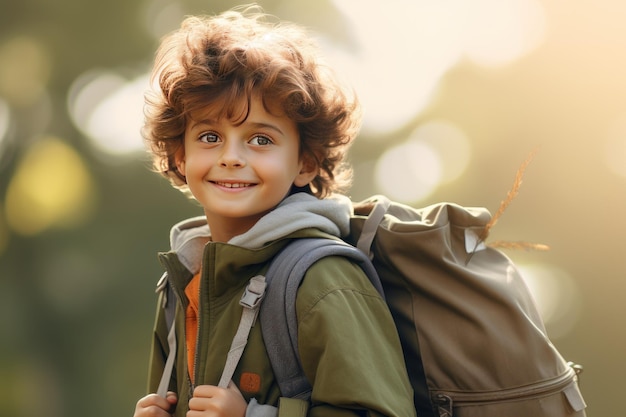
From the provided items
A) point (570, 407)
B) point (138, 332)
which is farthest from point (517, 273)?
point (138, 332)

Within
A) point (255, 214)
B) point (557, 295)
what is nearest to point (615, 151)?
point (557, 295)

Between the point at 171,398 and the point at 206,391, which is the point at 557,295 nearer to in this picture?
the point at 171,398

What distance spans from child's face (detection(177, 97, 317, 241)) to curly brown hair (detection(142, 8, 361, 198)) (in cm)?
4

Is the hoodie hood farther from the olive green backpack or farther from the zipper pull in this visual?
the zipper pull

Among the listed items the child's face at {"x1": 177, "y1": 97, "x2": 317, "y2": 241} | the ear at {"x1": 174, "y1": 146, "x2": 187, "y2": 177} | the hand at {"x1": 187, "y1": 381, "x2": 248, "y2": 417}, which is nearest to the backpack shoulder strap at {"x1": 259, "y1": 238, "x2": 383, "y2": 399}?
the hand at {"x1": 187, "y1": 381, "x2": 248, "y2": 417}

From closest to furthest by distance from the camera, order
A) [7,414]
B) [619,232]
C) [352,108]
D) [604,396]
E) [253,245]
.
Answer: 1. [253,245]
2. [352,108]
3. [604,396]
4. [619,232]
5. [7,414]

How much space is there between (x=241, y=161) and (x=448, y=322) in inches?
27.8

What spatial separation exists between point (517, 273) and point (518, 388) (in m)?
0.34

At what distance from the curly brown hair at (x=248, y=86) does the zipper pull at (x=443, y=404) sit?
32.9 inches

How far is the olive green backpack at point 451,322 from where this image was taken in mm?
1860

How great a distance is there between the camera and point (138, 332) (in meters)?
6.05

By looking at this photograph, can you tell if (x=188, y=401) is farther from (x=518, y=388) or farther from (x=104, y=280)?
(x=104, y=280)

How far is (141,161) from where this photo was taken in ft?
18.4

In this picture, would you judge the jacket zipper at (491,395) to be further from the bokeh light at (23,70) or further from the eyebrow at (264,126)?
the bokeh light at (23,70)
